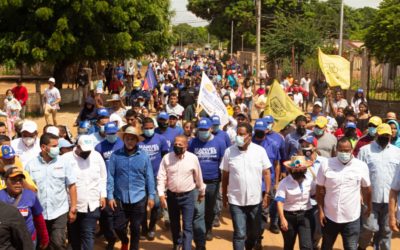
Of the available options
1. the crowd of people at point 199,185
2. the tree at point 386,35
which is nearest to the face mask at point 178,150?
the crowd of people at point 199,185

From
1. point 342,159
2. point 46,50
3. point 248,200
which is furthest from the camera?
point 46,50

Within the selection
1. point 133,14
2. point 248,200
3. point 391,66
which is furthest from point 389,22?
point 248,200

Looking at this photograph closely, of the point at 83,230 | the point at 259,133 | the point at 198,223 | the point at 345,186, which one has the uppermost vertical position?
the point at 259,133

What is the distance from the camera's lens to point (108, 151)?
752 cm

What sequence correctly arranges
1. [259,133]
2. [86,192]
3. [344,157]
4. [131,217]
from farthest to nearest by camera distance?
[259,133], [131,217], [86,192], [344,157]

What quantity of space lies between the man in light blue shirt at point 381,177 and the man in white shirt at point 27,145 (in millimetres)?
3993

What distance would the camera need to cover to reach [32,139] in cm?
717

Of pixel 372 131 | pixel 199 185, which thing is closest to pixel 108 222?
pixel 199 185

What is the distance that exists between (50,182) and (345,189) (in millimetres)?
3136

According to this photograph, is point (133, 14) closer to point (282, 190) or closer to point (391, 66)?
point (391, 66)

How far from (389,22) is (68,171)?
60.6 feet

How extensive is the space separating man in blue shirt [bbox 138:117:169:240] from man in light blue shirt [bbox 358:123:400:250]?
279 centimetres

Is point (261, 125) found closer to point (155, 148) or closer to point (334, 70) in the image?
point (155, 148)

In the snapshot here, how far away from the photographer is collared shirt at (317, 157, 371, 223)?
6.30m
